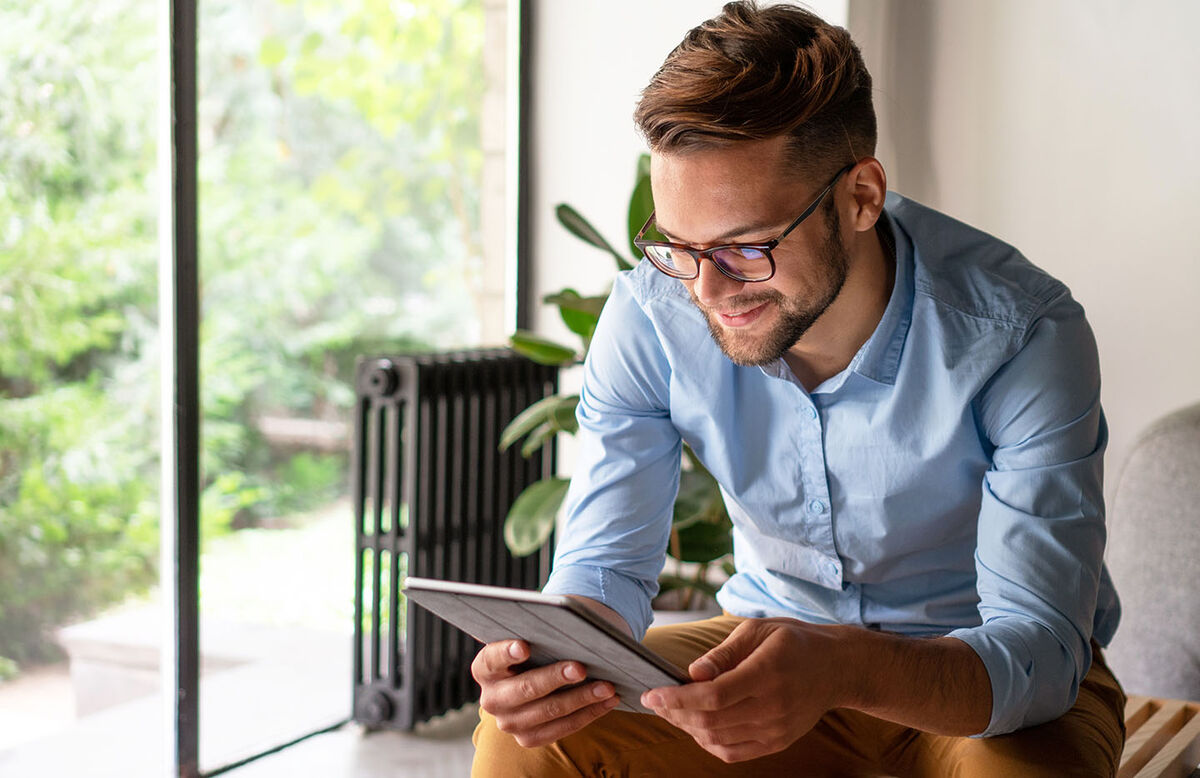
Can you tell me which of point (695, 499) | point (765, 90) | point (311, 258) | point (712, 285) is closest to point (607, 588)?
point (712, 285)

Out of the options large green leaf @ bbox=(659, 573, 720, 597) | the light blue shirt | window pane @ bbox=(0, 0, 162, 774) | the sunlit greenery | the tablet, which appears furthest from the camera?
the sunlit greenery

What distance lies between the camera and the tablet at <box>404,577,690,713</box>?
3.24ft

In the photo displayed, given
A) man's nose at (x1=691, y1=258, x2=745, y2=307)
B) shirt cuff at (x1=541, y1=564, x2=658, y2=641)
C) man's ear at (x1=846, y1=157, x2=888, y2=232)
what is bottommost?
shirt cuff at (x1=541, y1=564, x2=658, y2=641)

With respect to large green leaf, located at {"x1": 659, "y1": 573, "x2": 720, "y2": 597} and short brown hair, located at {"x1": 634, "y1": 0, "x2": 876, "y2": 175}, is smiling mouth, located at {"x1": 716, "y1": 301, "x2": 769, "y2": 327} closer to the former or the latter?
short brown hair, located at {"x1": 634, "y1": 0, "x2": 876, "y2": 175}

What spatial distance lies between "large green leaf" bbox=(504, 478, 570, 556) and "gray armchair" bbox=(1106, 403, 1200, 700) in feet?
3.37

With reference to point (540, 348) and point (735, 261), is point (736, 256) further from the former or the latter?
point (540, 348)

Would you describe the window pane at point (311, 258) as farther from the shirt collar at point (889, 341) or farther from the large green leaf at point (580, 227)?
the shirt collar at point (889, 341)

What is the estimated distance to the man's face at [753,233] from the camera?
4.13 feet

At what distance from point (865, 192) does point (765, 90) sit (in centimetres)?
18

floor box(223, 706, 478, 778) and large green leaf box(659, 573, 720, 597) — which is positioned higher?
large green leaf box(659, 573, 720, 597)

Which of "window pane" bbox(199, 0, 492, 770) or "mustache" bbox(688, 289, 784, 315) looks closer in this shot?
"mustache" bbox(688, 289, 784, 315)

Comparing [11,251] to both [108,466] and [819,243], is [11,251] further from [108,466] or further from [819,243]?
[819,243]

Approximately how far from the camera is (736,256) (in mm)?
1281

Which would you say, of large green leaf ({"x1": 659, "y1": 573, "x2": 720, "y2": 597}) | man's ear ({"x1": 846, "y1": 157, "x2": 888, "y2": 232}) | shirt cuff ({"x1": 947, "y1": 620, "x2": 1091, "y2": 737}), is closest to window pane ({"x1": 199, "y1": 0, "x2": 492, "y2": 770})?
large green leaf ({"x1": 659, "y1": 573, "x2": 720, "y2": 597})
